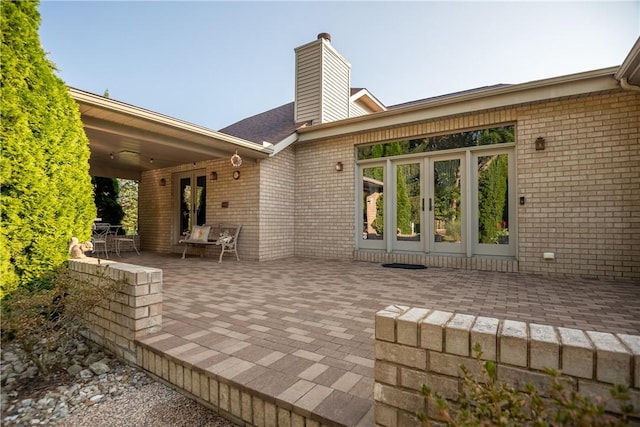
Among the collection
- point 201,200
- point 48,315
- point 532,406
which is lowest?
point 48,315

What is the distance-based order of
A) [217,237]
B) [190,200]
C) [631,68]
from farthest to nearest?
[190,200] < [217,237] < [631,68]

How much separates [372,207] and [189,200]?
5136mm

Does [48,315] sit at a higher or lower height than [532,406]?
lower

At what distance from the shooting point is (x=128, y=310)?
7.45 feet

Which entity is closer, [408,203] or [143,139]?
[143,139]

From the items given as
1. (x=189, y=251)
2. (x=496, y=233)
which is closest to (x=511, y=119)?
(x=496, y=233)

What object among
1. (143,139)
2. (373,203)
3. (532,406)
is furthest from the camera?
(373,203)

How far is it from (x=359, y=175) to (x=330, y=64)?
12.2 ft

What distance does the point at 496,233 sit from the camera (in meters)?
5.51

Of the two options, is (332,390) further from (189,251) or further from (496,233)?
(189,251)

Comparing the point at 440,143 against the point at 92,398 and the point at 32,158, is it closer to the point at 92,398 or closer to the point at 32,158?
the point at 32,158

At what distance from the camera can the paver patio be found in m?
1.63

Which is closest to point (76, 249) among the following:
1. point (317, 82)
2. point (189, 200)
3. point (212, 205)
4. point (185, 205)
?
point (212, 205)

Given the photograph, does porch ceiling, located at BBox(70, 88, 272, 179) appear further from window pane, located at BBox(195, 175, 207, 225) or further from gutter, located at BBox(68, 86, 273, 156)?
window pane, located at BBox(195, 175, 207, 225)
